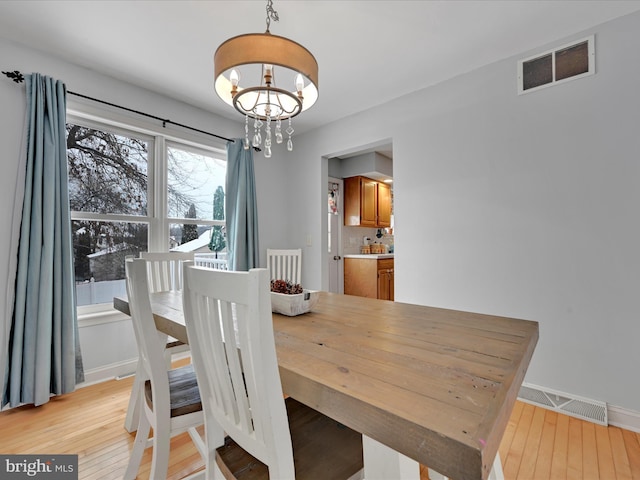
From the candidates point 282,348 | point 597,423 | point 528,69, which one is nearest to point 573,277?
point 597,423

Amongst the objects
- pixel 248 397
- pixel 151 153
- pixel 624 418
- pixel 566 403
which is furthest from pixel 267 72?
pixel 624 418

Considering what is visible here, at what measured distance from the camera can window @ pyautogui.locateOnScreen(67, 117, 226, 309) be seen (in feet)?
7.85

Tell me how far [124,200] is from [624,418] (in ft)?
12.5

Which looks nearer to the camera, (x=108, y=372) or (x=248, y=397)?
(x=248, y=397)

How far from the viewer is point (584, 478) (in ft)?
4.48

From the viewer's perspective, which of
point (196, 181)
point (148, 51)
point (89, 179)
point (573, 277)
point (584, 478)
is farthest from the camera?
point (196, 181)

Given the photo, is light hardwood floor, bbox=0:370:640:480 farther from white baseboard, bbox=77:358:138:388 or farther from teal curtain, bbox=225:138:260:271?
→ teal curtain, bbox=225:138:260:271

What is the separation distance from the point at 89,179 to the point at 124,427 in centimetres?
185

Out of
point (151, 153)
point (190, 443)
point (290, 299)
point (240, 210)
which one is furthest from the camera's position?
point (240, 210)

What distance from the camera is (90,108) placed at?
2334 mm

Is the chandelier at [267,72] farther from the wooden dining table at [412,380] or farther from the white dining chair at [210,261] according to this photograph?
the white dining chair at [210,261]

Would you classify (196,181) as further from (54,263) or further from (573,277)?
(573,277)

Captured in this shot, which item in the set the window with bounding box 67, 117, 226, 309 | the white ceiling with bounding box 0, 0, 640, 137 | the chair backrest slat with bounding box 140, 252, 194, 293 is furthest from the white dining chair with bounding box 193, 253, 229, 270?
the white ceiling with bounding box 0, 0, 640, 137

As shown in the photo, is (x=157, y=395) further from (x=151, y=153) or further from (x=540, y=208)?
(x=540, y=208)
